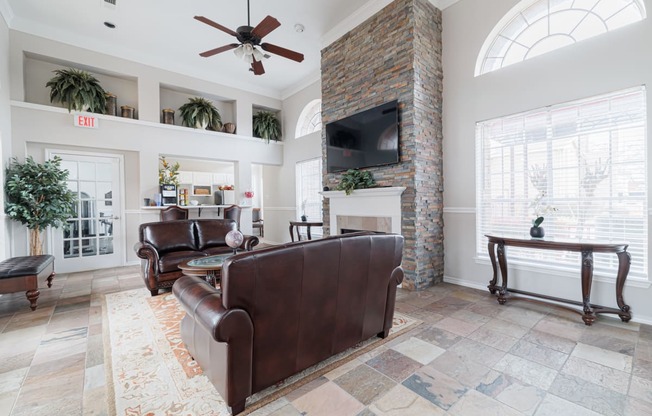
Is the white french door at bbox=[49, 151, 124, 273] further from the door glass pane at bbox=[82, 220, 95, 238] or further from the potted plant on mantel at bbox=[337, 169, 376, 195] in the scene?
the potted plant on mantel at bbox=[337, 169, 376, 195]

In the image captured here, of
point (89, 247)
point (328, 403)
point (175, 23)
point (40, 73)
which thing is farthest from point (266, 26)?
point (89, 247)

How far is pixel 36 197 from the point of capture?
4.26 metres

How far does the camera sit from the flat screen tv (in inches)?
155

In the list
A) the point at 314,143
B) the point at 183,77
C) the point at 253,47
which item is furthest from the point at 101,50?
the point at 314,143

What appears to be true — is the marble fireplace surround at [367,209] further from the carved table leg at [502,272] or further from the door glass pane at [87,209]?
the door glass pane at [87,209]

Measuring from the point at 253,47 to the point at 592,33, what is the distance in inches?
146

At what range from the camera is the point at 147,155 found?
221 inches

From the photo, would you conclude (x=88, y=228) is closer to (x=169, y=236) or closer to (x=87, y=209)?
(x=87, y=209)

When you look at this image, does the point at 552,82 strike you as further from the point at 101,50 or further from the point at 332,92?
the point at 101,50

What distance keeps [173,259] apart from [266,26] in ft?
10.1

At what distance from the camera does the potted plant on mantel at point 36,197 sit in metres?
4.12

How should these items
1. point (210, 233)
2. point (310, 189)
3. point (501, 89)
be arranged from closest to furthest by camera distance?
point (501, 89)
point (210, 233)
point (310, 189)

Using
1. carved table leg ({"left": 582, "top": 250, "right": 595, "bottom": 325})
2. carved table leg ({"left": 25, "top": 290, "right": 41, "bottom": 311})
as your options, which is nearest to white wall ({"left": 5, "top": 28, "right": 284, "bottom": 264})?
carved table leg ({"left": 25, "top": 290, "right": 41, "bottom": 311})

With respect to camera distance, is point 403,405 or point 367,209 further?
point 367,209
